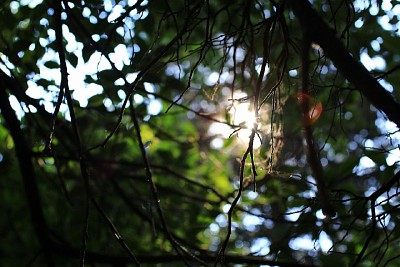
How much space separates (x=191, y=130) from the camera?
4.27 metres

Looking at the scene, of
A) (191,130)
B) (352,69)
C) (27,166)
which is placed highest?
(191,130)

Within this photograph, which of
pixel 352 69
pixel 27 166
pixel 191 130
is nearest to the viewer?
pixel 352 69

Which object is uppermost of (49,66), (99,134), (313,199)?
(99,134)

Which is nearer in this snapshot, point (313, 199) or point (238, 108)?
point (313, 199)

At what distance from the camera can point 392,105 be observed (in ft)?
4.73

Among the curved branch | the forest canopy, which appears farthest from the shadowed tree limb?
the curved branch

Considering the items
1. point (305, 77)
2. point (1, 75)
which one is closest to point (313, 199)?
point (305, 77)

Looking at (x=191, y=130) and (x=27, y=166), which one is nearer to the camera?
(x=27, y=166)

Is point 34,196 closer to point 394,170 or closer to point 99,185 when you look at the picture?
point 99,185

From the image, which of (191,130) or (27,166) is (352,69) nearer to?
(27,166)

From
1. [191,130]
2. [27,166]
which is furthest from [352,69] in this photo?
[191,130]

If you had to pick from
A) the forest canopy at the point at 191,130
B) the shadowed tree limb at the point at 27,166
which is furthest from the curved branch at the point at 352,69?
the shadowed tree limb at the point at 27,166

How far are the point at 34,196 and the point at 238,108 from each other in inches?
51.0

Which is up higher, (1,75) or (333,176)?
(1,75)
